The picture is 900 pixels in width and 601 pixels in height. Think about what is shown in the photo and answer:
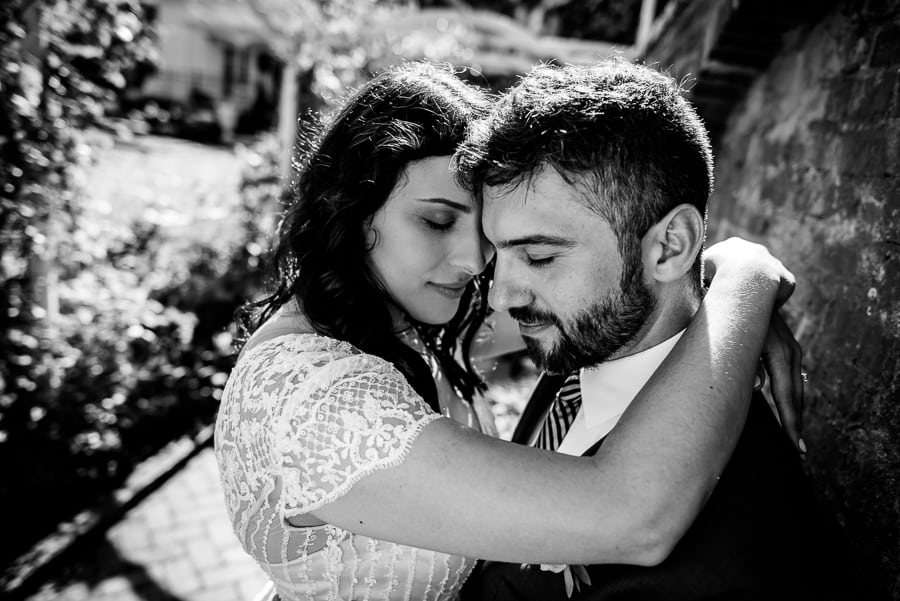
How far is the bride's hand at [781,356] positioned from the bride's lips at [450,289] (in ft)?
2.55

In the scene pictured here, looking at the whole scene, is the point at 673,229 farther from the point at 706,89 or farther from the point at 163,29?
the point at 163,29

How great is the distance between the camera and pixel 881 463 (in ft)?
5.07

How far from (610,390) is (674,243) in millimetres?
421

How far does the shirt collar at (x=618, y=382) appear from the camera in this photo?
1631mm

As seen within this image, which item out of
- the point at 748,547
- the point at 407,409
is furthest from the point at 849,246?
the point at 407,409

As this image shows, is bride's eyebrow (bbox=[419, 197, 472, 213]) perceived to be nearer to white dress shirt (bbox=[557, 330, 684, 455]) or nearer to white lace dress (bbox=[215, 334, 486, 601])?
white lace dress (bbox=[215, 334, 486, 601])

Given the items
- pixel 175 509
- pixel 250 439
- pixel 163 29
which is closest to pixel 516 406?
pixel 175 509

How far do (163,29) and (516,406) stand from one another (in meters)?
4.31

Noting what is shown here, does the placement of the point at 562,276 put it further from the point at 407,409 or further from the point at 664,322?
the point at 407,409

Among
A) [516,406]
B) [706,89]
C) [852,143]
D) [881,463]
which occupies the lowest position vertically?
[516,406]

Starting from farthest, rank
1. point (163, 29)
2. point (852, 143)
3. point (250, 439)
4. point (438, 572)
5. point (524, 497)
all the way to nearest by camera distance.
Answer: point (163, 29) < point (852, 143) < point (438, 572) < point (250, 439) < point (524, 497)

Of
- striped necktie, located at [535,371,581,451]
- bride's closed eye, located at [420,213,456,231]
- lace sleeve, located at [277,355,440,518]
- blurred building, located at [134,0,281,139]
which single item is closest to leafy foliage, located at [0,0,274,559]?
bride's closed eye, located at [420,213,456,231]

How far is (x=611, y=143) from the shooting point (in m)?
1.50

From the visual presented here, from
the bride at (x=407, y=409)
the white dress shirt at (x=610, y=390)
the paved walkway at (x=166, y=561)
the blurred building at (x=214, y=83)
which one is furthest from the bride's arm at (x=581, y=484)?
the blurred building at (x=214, y=83)
